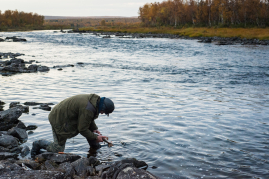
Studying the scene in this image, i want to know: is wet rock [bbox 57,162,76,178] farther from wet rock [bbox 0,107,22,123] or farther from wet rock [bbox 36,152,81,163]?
wet rock [bbox 0,107,22,123]

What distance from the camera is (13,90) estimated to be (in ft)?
49.4

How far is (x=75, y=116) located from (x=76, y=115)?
37mm

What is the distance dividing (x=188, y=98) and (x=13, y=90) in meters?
9.42

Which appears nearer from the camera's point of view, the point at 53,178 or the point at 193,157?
the point at 53,178

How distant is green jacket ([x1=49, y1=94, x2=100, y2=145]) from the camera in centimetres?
605

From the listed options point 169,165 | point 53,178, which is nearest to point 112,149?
point 169,165

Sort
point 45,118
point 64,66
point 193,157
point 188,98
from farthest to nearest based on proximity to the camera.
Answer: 1. point 64,66
2. point 188,98
3. point 45,118
4. point 193,157

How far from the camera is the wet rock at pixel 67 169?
5.68 m

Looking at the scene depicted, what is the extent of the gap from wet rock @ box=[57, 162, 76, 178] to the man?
70cm

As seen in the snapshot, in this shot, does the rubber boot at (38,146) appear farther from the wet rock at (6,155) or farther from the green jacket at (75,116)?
the green jacket at (75,116)

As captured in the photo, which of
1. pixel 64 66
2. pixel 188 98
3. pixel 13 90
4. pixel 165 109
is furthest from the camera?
pixel 64 66

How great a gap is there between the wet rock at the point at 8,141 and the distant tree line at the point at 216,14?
8018 centimetres

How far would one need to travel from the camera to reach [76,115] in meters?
6.36

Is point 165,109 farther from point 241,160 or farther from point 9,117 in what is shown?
point 9,117
